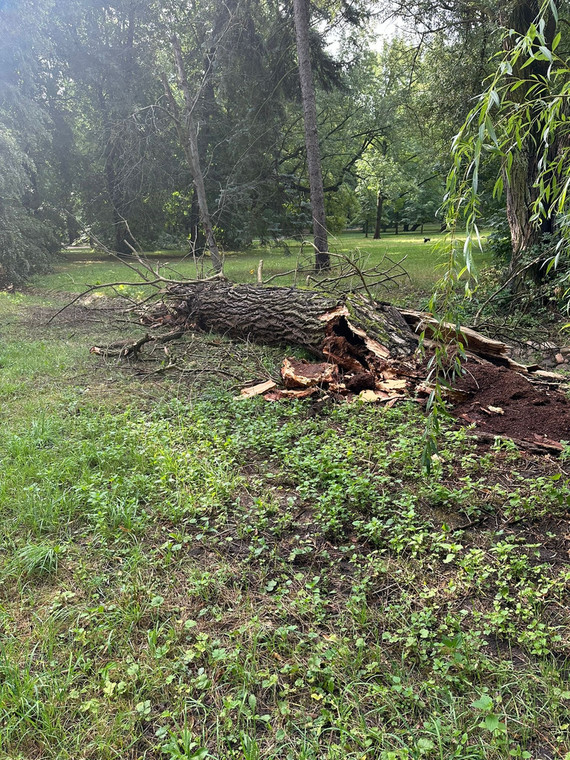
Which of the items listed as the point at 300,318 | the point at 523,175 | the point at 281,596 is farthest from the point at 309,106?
the point at 281,596

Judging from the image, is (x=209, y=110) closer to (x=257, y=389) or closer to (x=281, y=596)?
(x=257, y=389)

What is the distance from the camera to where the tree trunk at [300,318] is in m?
5.24

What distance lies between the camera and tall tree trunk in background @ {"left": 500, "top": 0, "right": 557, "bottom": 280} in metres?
7.27

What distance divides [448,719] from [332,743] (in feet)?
1.30

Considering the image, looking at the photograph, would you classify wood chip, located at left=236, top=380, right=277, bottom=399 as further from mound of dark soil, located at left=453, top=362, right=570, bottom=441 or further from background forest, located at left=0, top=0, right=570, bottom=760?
mound of dark soil, located at left=453, top=362, right=570, bottom=441

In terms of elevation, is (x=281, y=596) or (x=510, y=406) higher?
(x=510, y=406)

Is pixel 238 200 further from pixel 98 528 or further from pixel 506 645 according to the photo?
pixel 506 645

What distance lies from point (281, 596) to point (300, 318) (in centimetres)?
407

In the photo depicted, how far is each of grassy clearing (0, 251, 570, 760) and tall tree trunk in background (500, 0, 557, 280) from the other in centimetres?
551

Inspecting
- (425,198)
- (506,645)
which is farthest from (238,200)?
(425,198)

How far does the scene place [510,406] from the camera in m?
3.89

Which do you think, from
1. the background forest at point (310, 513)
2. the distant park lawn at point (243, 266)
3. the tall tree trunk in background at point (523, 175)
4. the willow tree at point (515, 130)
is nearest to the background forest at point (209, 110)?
the tall tree trunk in background at point (523, 175)

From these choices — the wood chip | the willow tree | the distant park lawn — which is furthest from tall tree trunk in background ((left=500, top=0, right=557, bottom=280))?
the willow tree

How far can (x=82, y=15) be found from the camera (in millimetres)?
18953
